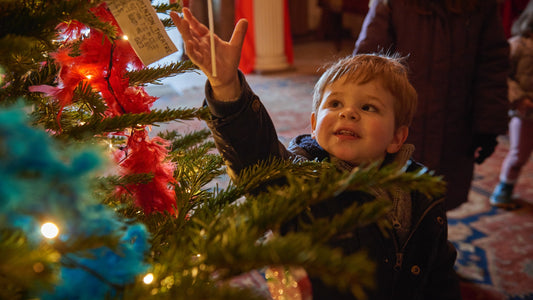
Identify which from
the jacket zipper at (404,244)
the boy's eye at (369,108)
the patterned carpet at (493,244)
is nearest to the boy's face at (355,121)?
the boy's eye at (369,108)

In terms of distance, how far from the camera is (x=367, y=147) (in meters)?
0.77

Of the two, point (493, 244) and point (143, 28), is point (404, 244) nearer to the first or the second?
point (143, 28)

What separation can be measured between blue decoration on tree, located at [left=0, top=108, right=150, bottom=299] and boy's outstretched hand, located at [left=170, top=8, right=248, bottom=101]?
33 cm

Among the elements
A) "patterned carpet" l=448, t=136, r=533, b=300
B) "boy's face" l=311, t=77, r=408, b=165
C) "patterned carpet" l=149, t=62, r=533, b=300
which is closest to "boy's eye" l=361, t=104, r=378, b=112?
"boy's face" l=311, t=77, r=408, b=165

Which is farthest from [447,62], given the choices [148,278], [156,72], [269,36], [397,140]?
[269,36]

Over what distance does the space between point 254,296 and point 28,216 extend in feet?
0.59

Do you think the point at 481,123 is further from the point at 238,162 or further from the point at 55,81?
the point at 55,81

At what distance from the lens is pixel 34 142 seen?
0.95 feet

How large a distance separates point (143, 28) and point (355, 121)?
0.41m

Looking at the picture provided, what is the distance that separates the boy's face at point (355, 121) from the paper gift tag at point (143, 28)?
0.34 metres

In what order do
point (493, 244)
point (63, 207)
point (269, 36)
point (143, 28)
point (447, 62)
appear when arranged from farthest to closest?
point (269, 36)
point (493, 244)
point (447, 62)
point (143, 28)
point (63, 207)

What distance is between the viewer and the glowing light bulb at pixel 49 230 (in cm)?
32

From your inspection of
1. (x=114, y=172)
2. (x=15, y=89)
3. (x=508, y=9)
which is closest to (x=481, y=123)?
(x=114, y=172)

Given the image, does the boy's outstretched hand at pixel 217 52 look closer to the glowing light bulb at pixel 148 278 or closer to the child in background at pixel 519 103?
the glowing light bulb at pixel 148 278
